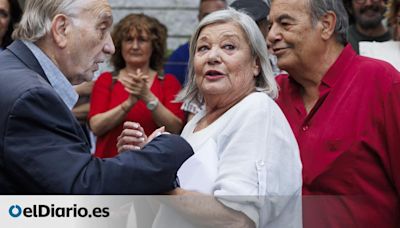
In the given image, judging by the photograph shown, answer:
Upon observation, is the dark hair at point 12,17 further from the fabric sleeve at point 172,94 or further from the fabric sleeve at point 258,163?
the fabric sleeve at point 258,163

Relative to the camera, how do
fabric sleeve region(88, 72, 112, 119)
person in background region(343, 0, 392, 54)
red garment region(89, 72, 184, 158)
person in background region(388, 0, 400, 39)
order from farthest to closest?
person in background region(343, 0, 392, 54), fabric sleeve region(88, 72, 112, 119), red garment region(89, 72, 184, 158), person in background region(388, 0, 400, 39)

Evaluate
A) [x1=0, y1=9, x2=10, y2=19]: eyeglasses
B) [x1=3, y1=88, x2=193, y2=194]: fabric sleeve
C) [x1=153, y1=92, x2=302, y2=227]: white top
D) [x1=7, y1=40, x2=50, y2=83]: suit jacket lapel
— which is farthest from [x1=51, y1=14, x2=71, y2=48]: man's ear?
[x1=0, y1=9, x2=10, y2=19]: eyeglasses

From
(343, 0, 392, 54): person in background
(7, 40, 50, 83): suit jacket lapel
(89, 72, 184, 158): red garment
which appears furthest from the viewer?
(343, 0, 392, 54): person in background

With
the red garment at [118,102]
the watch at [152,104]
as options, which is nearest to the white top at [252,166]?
the watch at [152,104]

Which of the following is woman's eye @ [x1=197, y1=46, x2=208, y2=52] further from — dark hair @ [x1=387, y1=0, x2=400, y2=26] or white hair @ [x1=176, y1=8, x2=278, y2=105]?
dark hair @ [x1=387, y1=0, x2=400, y2=26]

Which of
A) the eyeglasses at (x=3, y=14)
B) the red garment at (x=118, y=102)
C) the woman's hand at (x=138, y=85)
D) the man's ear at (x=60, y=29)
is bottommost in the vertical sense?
the red garment at (x=118, y=102)

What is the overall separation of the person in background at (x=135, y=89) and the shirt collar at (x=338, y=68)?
1.73 metres

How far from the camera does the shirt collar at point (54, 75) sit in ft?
11.8

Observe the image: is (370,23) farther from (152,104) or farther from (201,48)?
(201,48)

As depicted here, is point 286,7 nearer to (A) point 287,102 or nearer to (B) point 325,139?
(A) point 287,102

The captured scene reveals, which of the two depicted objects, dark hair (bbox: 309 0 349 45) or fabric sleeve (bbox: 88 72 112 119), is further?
fabric sleeve (bbox: 88 72 112 119)

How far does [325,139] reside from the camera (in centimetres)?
439

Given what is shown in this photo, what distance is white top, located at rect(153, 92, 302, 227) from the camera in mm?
3713

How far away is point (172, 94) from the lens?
21.4 feet
